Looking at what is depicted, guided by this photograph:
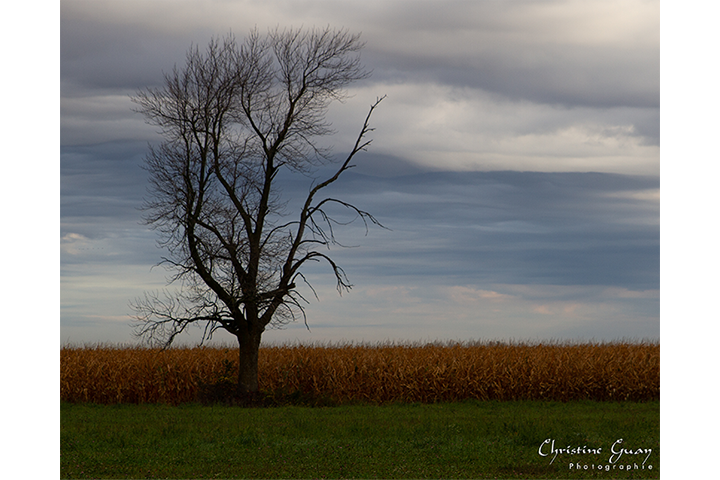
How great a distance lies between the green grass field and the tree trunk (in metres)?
3.08

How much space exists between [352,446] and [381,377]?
1239 cm

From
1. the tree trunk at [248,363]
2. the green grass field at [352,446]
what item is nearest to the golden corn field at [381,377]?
the tree trunk at [248,363]

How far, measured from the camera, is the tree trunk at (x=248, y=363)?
2536 cm

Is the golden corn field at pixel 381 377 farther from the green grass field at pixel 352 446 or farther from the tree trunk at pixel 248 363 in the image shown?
the green grass field at pixel 352 446

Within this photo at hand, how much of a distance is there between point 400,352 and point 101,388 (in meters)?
14.2

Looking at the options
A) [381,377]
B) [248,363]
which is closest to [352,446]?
[248,363]

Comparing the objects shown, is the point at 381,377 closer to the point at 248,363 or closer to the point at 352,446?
the point at 248,363

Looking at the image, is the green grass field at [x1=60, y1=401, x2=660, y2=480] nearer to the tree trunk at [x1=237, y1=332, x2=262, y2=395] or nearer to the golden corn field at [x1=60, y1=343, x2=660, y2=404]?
the tree trunk at [x1=237, y1=332, x2=262, y2=395]

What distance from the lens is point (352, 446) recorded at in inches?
582

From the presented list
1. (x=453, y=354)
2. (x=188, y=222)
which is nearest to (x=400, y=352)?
(x=453, y=354)

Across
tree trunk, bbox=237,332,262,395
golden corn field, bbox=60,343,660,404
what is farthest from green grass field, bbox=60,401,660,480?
golden corn field, bbox=60,343,660,404

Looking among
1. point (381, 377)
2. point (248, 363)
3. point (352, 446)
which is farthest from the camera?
point (381, 377)

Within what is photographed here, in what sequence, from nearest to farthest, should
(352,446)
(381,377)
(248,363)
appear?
(352,446) < (248,363) < (381,377)
